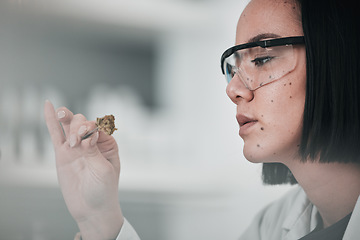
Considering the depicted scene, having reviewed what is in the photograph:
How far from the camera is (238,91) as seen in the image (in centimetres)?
67

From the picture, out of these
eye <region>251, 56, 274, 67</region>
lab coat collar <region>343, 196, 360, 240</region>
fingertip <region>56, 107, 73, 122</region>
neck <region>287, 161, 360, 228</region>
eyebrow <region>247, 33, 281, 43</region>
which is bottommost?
lab coat collar <region>343, 196, 360, 240</region>

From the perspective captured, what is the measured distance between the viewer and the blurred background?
0.61 metres

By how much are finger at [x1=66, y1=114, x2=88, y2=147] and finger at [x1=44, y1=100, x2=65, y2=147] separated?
0.02 metres

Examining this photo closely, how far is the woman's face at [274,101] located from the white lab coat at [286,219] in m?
0.21

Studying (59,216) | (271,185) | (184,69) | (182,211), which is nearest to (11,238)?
(59,216)

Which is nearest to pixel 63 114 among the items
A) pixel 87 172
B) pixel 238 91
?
pixel 87 172

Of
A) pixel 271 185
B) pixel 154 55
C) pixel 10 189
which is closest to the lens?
pixel 10 189

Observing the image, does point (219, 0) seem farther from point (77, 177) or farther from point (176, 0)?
point (77, 177)

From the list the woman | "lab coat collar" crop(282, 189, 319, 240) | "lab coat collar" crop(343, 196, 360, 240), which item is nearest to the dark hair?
the woman

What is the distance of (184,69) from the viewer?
0.75 meters

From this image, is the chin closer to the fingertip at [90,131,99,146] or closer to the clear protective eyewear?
the clear protective eyewear

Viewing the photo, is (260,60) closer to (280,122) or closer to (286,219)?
(280,122)

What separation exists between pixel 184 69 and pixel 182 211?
0.28 meters

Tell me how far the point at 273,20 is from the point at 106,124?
341 millimetres
